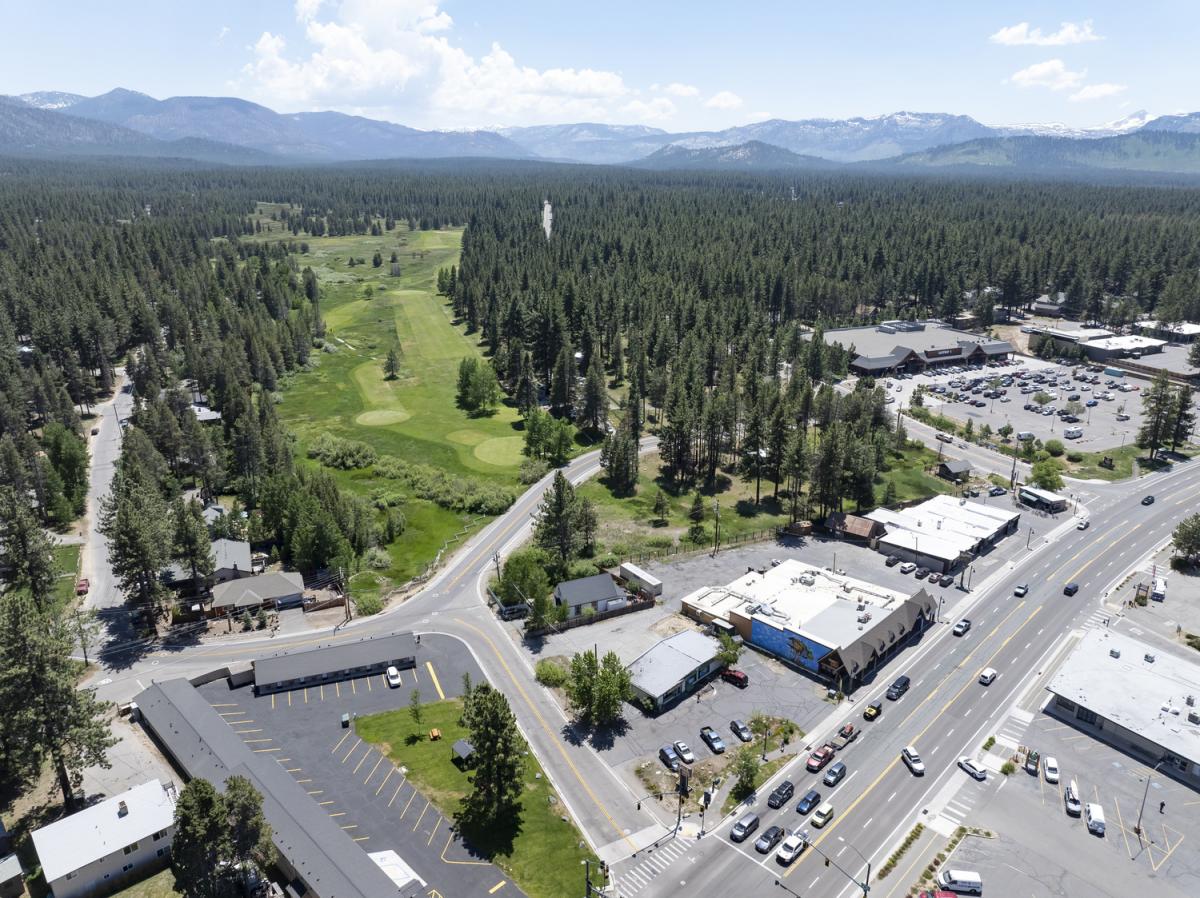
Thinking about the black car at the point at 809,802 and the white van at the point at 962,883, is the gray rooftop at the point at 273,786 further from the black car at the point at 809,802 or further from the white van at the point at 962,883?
the white van at the point at 962,883

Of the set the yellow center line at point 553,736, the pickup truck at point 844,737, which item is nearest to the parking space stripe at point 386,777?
the yellow center line at point 553,736

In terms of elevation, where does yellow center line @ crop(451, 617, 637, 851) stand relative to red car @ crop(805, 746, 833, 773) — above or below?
below

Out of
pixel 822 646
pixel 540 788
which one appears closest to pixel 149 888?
pixel 540 788

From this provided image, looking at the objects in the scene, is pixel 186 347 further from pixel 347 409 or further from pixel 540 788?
pixel 540 788

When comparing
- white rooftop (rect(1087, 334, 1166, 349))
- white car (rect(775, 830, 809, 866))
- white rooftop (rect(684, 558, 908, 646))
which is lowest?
white car (rect(775, 830, 809, 866))

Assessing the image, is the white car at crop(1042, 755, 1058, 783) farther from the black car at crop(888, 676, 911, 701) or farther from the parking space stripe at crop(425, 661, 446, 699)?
the parking space stripe at crop(425, 661, 446, 699)

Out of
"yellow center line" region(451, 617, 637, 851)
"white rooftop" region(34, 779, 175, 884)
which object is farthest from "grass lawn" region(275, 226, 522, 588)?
"white rooftop" region(34, 779, 175, 884)
